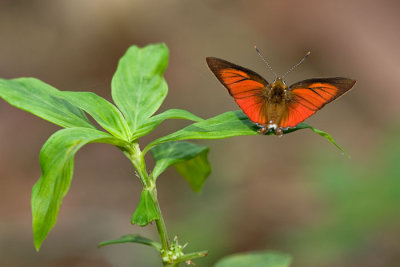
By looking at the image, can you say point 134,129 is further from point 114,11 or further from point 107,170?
point 114,11

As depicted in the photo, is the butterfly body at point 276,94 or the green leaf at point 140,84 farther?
the butterfly body at point 276,94

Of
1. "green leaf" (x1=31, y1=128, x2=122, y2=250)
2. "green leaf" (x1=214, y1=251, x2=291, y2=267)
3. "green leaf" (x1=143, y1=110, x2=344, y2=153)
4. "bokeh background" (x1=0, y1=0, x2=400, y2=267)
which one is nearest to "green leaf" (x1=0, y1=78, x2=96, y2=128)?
"green leaf" (x1=31, y1=128, x2=122, y2=250)

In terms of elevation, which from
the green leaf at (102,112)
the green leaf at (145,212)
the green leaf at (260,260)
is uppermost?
the green leaf at (102,112)

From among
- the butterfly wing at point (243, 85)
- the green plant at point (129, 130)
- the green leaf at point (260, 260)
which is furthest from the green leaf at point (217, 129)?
the green leaf at point (260, 260)

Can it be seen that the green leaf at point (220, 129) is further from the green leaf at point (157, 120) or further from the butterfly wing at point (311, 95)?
the butterfly wing at point (311, 95)

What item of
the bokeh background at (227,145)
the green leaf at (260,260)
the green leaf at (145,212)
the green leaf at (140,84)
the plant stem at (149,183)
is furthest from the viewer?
the bokeh background at (227,145)

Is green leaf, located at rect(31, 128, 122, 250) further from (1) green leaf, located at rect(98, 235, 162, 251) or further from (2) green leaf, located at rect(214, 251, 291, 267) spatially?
(2) green leaf, located at rect(214, 251, 291, 267)
